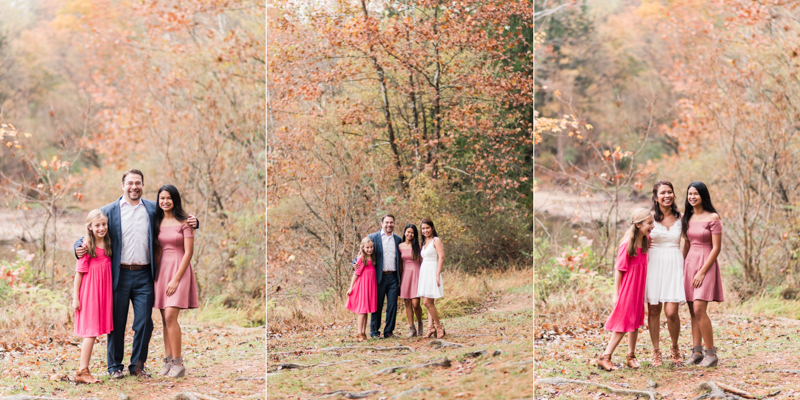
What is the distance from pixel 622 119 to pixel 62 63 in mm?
8509

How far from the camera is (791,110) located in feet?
27.7

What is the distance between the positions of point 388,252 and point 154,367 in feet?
9.10

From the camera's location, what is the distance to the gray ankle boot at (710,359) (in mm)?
5754

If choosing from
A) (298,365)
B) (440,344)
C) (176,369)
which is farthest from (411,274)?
(176,369)

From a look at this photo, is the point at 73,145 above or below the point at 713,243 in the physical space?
above

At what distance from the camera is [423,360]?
5.27 m

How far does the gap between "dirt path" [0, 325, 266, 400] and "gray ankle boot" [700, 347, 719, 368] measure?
161 inches

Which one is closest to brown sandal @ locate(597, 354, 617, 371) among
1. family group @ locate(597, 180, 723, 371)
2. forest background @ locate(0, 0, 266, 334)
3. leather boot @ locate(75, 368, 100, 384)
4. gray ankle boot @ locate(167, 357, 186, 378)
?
family group @ locate(597, 180, 723, 371)

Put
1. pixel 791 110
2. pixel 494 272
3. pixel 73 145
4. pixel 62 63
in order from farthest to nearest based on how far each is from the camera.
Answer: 1. pixel 62 63
2. pixel 73 145
3. pixel 791 110
4. pixel 494 272

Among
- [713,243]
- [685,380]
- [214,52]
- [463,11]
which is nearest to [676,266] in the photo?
[713,243]

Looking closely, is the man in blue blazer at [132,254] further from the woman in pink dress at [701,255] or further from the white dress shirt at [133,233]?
the woman in pink dress at [701,255]

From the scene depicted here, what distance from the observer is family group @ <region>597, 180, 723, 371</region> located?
5527mm

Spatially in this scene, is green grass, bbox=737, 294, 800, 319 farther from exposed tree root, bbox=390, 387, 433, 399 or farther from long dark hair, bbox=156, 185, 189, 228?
long dark hair, bbox=156, 185, 189, 228

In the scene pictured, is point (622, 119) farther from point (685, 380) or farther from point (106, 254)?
point (106, 254)
